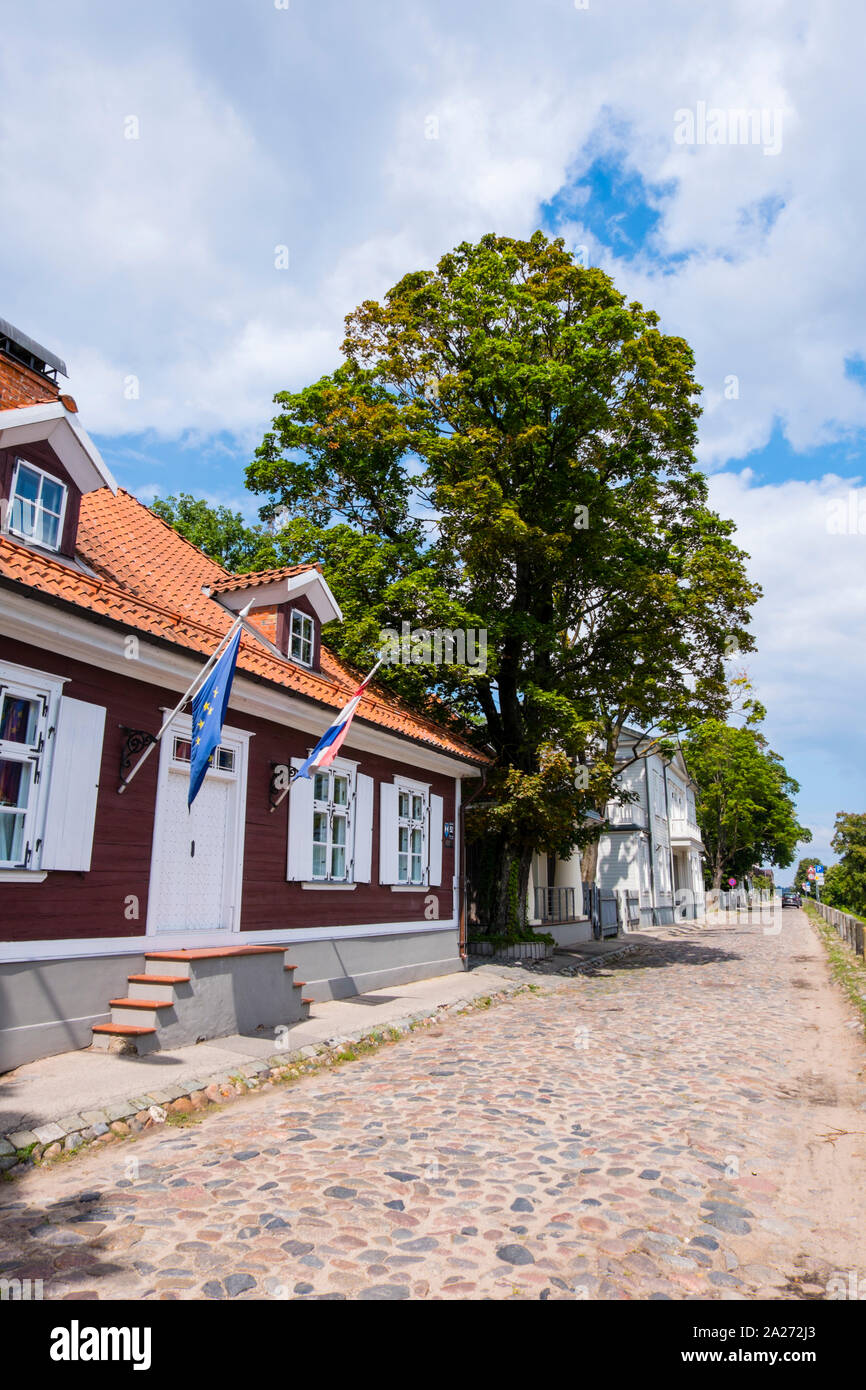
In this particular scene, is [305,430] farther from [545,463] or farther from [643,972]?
[643,972]

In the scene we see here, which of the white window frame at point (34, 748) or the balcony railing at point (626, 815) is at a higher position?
the balcony railing at point (626, 815)

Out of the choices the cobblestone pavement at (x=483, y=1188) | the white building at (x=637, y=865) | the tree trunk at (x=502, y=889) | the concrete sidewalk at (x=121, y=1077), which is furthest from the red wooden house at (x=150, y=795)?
the white building at (x=637, y=865)

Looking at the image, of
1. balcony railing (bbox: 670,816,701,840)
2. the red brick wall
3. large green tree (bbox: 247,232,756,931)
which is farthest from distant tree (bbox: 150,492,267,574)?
balcony railing (bbox: 670,816,701,840)

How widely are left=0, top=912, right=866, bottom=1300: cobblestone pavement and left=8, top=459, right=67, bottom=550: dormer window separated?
237 inches

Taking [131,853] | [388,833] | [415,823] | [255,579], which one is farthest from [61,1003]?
[415,823]

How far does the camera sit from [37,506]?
29.6 feet

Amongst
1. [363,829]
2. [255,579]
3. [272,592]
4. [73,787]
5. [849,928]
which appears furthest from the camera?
[849,928]

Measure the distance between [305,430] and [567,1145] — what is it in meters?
16.6

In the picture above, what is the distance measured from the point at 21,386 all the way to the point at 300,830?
6801mm

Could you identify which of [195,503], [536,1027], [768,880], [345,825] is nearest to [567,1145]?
[536,1027]

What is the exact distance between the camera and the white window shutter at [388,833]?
1370 cm

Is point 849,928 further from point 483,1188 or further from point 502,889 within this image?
point 483,1188

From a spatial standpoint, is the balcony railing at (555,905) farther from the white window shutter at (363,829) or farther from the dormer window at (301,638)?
the dormer window at (301,638)

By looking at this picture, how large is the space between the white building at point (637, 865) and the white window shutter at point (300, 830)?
37.3 feet
